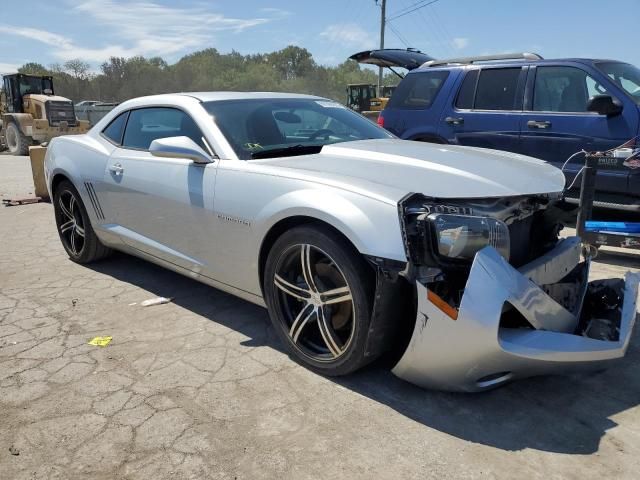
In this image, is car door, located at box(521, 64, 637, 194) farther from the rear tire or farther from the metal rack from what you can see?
the rear tire

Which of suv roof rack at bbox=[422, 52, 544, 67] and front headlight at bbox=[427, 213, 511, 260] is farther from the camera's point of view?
suv roof rack at bbox=[422, 52, 544, 67]

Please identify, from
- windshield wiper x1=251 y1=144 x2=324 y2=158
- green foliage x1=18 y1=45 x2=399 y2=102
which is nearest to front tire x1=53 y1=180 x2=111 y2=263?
windshield wiper x1=251 y1=144 x2=324 y2=158

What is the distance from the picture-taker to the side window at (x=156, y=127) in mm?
3618

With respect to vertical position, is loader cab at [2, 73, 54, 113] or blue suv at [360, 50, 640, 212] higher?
loader cab at [2, 73, 54, 113]

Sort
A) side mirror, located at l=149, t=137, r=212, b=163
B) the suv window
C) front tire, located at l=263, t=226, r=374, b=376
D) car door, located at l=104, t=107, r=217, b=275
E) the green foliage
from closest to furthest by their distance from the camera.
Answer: front tire, located at l=263, t=226, r=374, b=376, side mirror, located at l=149, t=137, r=212, b=163, car door, located at l=104, t=107, r=217, b=275, the suv window, the green foliage

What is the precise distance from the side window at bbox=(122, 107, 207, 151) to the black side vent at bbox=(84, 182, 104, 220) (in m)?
0.47

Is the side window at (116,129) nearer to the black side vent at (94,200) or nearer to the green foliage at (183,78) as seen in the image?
the black side vent at (94,200)

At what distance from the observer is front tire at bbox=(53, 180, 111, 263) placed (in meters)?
4.68

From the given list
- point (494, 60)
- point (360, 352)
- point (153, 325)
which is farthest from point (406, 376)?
point (494, 60)

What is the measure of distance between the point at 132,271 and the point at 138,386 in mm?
2165

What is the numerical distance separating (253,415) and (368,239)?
3.30 feet

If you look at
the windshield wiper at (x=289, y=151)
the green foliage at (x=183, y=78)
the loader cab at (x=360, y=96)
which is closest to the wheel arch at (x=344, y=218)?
the windshield wiper at (x=289, y=151)

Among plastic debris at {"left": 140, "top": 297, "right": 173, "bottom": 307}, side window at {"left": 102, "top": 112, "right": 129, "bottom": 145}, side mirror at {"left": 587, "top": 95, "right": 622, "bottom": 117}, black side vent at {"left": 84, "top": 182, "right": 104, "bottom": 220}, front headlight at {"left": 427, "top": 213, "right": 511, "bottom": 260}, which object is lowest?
plastic debris at {"left": 140, "top": 297, "right": 173, "bottom": 307}

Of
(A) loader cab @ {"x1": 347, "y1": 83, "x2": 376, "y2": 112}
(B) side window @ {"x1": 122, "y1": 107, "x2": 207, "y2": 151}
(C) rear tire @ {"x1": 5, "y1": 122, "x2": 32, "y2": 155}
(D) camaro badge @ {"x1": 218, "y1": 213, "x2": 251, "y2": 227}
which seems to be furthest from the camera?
(A) loader cab @ {"x1": 347, "y1": 83, "x2": 376, "y2": 112}
